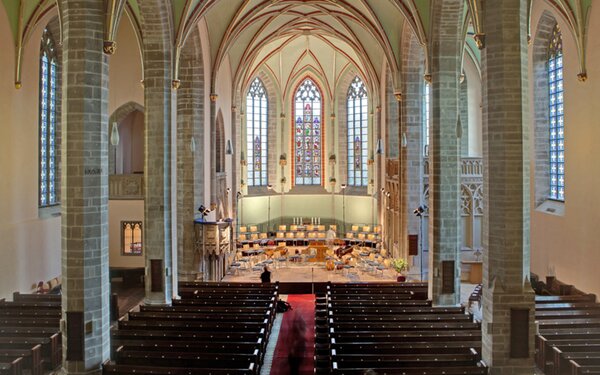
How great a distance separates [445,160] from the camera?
59.8 ft

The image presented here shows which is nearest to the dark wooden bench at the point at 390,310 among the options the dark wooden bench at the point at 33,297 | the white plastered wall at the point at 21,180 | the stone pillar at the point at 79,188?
the stone pillar at the point at 79,188

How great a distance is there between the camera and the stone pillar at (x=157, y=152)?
1838 cm

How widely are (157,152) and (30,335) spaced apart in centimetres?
693

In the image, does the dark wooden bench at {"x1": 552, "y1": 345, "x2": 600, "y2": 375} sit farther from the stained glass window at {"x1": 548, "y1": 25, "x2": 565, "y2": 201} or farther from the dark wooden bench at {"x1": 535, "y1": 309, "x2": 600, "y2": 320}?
the stained glass window at {"x1": 548, "y1": 25, "x2": 565, "y2": 201}

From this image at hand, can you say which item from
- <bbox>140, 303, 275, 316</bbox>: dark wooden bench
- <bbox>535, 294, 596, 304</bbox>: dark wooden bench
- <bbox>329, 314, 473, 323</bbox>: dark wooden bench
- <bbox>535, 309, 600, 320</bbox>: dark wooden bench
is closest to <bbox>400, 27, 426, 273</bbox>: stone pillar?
<bbox>535, 294, 596, 304</bbox>: dark wooden bench

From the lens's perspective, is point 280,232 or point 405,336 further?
point 280,232

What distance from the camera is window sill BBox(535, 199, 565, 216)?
2041 cm


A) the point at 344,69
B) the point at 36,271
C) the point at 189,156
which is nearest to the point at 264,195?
the point at 344,69

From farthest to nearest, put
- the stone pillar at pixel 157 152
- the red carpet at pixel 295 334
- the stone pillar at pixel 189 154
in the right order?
the stone pillar at pixel 189 154, the stone pillar at pixel 157 152, the red carpet at pixel 295 334

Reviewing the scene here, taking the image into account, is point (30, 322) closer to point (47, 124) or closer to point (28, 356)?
point (28, 356)

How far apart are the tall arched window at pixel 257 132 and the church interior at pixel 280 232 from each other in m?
2.66

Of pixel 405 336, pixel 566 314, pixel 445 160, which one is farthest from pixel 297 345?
pixel 445 160

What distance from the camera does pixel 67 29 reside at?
40.5 feet

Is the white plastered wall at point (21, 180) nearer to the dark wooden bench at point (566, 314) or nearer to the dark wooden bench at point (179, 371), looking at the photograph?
the dark wooden bench at point (179, 371)
